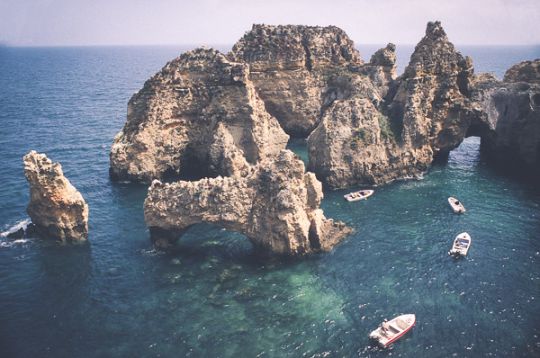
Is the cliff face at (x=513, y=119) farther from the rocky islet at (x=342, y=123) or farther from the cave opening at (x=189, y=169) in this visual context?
the cave opening at (x=189, y=169)

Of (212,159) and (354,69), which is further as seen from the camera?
(354,69)

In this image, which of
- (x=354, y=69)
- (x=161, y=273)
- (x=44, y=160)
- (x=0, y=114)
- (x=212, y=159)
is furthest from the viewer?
(x=0, y=114)

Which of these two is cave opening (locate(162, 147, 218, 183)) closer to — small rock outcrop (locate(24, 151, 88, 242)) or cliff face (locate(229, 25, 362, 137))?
small rock outcrop (locate(24, 151, 88, 242))

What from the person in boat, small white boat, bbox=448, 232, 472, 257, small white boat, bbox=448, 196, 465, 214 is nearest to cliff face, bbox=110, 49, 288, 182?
small white boat, bbox=448, 196, 465, 214

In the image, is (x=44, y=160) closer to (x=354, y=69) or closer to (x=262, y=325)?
(x=262, y=325)

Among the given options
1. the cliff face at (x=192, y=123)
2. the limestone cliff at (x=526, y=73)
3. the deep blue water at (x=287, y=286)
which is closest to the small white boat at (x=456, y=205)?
the deep blue water at (x=287, y=286)

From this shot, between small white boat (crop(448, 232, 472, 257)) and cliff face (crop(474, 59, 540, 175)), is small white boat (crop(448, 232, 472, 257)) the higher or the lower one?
the lower one

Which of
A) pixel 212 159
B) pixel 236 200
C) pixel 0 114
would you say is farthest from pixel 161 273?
pixel 0 114
